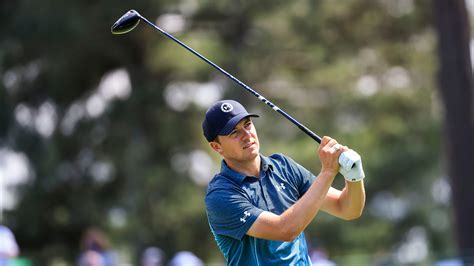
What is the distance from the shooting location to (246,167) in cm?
573

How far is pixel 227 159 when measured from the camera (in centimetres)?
579

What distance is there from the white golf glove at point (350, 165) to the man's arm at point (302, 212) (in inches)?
1.5

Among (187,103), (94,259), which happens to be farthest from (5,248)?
(187,103)

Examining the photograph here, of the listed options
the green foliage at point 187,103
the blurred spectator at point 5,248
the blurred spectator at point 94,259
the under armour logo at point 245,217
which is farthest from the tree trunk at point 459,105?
the under armour logo at point 245,217

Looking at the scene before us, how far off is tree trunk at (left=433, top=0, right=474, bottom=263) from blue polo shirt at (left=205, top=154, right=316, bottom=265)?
12616 mm

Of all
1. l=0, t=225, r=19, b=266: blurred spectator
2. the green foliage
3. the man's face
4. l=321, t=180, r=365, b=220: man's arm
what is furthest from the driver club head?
the green foliage

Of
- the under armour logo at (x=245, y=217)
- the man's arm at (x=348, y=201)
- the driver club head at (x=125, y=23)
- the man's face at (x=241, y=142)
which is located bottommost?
the under armour logo at (x=245, y=217)

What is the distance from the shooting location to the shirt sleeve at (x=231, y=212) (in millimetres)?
5488

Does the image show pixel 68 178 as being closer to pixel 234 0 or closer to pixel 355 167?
pixel 234 0

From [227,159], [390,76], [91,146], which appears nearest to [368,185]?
[390,76]

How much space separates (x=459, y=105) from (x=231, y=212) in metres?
13.2

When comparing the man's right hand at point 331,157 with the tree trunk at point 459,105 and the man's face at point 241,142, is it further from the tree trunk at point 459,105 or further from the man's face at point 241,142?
the tree trunk at point 459,105

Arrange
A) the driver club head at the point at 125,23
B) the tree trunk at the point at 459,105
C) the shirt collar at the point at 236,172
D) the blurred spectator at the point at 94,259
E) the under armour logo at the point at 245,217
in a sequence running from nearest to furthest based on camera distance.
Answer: the under armour logo at the point at 245,217 → the shirt collar at the point at 236,172 → the driver club head at the point at 125,23 → the blurred spectator at the point at 94,259 → the tree trunk at the point at 459,105

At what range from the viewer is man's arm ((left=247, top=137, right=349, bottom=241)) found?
5.34 meters
